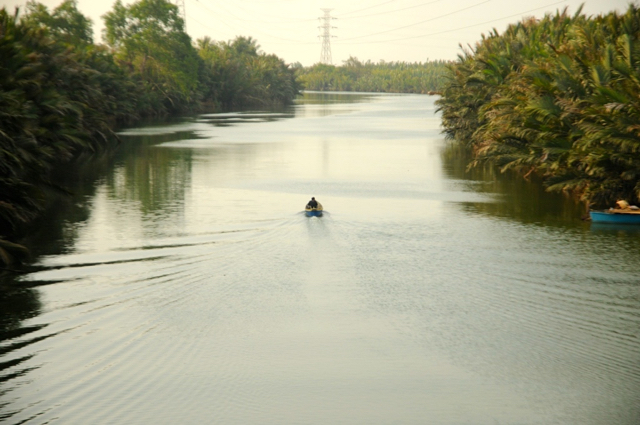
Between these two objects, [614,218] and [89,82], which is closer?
[614,218]

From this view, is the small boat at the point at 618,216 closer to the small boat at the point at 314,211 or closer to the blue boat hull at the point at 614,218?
the blue boat hull at the point at 614,218

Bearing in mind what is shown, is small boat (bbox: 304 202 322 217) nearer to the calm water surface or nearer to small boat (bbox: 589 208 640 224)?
the calm water surface

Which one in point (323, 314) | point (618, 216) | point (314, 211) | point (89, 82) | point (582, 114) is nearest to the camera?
point (323, 314)

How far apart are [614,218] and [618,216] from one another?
0.13 metres

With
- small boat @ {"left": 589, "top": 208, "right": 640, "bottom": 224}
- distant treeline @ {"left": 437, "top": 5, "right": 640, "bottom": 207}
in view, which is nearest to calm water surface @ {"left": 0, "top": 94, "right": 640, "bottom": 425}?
small boat @ {"left": 589, "top": 208, "right": 640, "bottom": 224}

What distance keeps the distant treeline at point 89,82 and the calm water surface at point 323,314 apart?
82.4 inches

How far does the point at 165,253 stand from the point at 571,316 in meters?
9.50

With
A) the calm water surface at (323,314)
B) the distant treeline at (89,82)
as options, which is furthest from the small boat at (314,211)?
the distant treeline at (89,82)

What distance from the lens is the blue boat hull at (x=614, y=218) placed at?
22281 mm

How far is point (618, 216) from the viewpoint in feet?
73.6

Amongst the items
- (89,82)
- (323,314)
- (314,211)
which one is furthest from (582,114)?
(89,82)

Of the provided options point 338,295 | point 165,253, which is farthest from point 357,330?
point 165,253

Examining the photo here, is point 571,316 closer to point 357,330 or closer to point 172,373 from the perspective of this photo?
point 357,330

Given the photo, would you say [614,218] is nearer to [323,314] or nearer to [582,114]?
[582,114]
